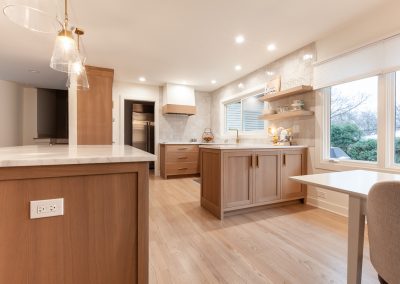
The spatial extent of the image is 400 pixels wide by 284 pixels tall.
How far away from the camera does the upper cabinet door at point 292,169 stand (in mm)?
2904

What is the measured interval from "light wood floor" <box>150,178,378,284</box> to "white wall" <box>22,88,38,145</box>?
495 cm

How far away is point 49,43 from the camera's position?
2.98 metres

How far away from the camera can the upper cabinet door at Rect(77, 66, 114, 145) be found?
12.0 ft

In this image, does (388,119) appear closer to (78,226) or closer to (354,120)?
(354,120)

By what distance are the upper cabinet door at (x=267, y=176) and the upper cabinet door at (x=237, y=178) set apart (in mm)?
105

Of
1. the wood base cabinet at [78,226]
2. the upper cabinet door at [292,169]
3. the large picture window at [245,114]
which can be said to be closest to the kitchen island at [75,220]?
the wood base cabinet at [78,226]

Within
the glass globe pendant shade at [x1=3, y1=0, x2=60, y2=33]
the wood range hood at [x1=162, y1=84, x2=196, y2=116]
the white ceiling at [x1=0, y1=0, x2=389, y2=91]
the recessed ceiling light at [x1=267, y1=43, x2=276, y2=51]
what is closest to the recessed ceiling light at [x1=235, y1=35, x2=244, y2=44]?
the white ceiling at [x1=0, y1=0, x2=389, y2=91]

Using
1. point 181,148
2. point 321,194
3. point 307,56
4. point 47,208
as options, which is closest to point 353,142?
point 321,194

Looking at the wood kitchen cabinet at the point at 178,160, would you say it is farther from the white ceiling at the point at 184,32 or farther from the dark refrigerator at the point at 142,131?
the white ceiling at the point at 184,32

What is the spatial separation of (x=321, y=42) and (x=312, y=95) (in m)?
0.72

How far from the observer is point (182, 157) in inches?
196

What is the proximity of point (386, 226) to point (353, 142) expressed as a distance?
2.42 m

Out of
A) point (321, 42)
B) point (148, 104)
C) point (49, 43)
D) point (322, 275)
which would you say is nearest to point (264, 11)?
point (321, 42)

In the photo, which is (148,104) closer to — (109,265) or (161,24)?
(161,24)
